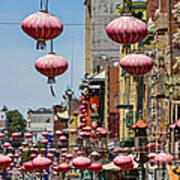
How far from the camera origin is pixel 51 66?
14.9 meters

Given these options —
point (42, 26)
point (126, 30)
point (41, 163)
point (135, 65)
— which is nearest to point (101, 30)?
point (41, 163)

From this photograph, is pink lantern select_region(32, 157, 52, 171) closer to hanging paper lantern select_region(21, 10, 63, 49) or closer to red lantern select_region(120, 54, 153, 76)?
red lantern select_region(120, 54, 153, 76)

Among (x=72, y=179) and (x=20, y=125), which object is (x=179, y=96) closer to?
(x=72, y=179)

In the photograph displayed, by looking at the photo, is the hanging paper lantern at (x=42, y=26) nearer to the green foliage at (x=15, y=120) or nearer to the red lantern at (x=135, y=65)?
the red lantern at (x=135, y=65)

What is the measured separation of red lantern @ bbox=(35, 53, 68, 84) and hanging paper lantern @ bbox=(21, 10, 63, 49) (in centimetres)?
55

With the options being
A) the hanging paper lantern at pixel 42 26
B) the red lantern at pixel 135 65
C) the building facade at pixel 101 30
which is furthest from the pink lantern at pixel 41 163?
the building facade at pixel 101 30

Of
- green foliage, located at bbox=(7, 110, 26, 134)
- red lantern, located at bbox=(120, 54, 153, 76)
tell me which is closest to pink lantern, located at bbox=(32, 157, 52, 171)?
red lantern, located at bbox=(120, 54, 153, 76)

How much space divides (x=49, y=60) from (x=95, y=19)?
45.2 metres

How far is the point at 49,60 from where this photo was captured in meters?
14.9

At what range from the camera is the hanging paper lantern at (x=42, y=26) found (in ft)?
46.9

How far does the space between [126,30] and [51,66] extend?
1.70m

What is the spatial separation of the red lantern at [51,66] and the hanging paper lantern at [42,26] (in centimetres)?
55

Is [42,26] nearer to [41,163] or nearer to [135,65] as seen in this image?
[135,65]

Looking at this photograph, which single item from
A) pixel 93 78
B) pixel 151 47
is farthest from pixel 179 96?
pixel 93 78
